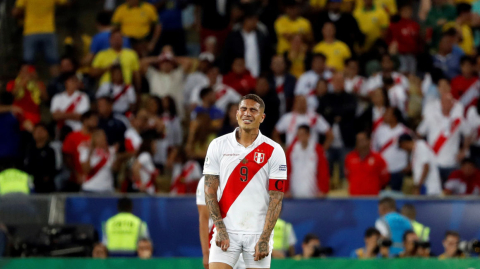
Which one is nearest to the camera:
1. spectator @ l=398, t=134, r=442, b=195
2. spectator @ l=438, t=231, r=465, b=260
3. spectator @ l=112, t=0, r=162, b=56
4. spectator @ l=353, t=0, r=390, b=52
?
spectator @ l=438, t=231, r=465, b=260

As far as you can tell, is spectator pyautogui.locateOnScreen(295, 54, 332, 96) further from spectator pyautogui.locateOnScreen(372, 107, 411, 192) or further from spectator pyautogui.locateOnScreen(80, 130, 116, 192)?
spectator pyautogui.locateOnScreen(80, 130, 116, 192)

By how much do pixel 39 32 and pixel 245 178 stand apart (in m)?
11.2

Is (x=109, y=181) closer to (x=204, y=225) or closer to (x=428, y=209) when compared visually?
(x=428, y=209)

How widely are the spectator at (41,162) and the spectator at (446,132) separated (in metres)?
6.62

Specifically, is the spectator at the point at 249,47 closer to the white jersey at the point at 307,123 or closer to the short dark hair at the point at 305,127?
the white jersey at the point at 307,123

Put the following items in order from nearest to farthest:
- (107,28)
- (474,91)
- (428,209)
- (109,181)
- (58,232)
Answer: (58,232) → (428,209) → (109,181) → (474,91) → (107,28)

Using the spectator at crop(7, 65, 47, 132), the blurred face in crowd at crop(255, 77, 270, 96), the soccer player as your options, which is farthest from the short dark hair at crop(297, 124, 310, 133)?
the soccer player

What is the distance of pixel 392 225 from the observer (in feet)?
42.2

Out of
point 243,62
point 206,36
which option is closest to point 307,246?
point 243,62

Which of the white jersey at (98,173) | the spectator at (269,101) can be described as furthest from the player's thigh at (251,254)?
the spectator at (269,101)

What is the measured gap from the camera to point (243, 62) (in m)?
16.5

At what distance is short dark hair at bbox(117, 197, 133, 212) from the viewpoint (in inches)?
529

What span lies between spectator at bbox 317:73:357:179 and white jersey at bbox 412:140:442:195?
1205 millimetres

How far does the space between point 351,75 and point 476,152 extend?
108 inches
